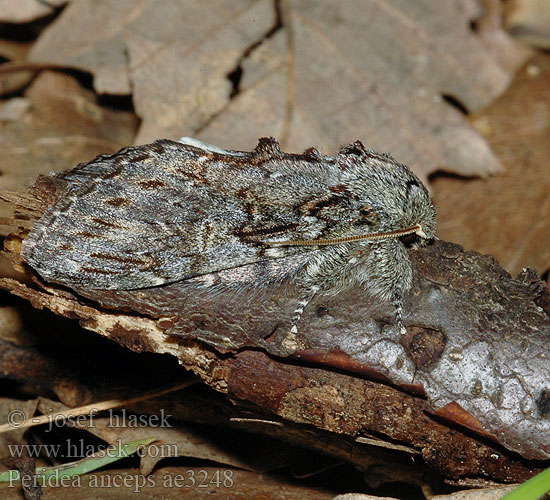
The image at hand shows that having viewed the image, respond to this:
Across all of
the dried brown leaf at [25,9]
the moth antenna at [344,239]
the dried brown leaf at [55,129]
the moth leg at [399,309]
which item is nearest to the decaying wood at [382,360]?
the moth leg at [399,309]

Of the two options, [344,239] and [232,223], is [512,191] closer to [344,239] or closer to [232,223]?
[344,239]

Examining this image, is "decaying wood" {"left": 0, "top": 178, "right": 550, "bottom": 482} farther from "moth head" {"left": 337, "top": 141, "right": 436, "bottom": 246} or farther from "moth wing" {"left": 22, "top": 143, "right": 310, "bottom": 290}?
"moth head" {"left": 337, "top": 141, "right": 436, "bottom": 246}

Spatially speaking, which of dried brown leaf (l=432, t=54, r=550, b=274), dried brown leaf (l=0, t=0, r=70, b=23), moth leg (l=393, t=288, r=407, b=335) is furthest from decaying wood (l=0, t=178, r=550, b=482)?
dried brown leaf (l=0, t=0, r=70, b=23)

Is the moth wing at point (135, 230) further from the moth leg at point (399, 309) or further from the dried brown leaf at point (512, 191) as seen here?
the dried brown leaf at point (512, 191)

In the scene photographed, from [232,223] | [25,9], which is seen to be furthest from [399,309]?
[25,9]

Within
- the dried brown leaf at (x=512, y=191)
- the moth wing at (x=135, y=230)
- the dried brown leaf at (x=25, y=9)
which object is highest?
the dried brown leaf at (x=25, y=9)

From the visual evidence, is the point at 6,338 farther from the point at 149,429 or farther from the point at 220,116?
the point at 220,116

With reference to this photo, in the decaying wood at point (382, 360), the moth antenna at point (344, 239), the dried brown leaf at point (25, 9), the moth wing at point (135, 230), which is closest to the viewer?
the decaying wood at point (382, 360)

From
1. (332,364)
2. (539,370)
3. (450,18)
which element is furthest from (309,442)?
(450,18)
